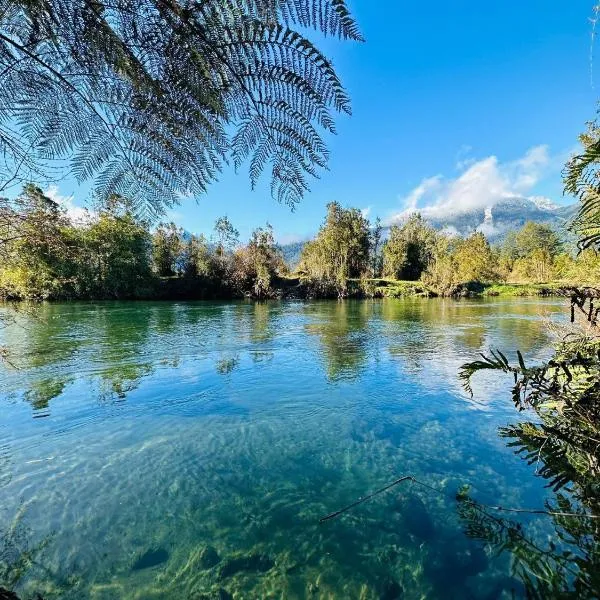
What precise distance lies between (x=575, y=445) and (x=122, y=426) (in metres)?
7.13

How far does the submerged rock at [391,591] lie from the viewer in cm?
322

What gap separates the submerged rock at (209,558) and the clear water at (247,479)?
0.07ft

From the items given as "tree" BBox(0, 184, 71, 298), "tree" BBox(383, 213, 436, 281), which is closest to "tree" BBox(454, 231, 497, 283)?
"tree" BBox(383, 213, 436, 281)

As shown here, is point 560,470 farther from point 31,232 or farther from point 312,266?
point 312,266

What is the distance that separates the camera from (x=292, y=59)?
3.61 ft

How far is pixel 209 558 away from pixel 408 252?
2632 inches

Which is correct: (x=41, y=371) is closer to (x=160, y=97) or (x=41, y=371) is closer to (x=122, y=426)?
(x=122, y=426)

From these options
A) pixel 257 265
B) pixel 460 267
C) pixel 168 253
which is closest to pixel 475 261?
pixel 460 267

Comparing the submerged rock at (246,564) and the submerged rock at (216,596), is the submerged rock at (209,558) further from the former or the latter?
the submerged rock at (216,596)

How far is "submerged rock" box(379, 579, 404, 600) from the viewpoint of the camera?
3.22 meters

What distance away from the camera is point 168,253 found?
47.9 metres

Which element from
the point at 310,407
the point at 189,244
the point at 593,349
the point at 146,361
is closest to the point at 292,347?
the point at 146,361

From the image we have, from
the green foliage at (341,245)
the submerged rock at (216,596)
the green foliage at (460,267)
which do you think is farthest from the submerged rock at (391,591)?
the green foliage at (460,267)

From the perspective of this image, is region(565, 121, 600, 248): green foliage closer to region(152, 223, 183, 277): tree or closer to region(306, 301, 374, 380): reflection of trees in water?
region(306, 301, 374, 380): reflection of trees in water
